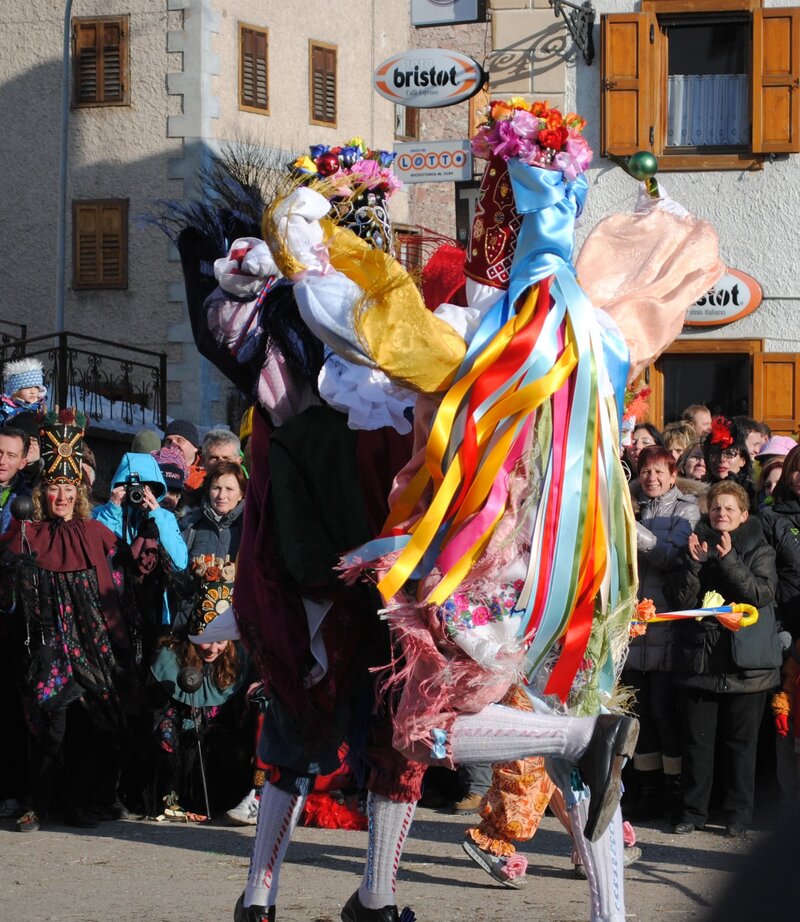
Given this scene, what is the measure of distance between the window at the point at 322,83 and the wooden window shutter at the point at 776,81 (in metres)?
11.6

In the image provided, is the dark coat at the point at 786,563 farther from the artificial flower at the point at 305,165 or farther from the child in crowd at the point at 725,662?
the artificial flower at the point at 305,165

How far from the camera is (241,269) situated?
4.20 metres

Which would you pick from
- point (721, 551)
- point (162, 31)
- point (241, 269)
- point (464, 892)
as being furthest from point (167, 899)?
point (162, 31)

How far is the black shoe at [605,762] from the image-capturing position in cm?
369

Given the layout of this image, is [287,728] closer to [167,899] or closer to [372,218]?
[167,899]

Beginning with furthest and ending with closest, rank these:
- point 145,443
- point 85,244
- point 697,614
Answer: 1. point 85,244
2. point 145,443
3. point 697,614

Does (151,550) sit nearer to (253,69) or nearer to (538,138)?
(538,138)

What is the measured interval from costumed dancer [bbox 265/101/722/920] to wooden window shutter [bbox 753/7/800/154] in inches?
353

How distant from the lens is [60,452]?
660cm

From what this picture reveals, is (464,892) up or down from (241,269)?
down

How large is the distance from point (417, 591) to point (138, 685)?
3050 millimetres

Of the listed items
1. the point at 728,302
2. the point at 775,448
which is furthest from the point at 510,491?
the point at 728,302

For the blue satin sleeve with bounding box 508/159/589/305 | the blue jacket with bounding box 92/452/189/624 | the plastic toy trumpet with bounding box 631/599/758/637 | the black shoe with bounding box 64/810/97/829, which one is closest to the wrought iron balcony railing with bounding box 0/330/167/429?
the blue jacket with bounding box 92/452/189/624

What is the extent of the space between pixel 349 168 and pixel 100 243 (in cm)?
1857
